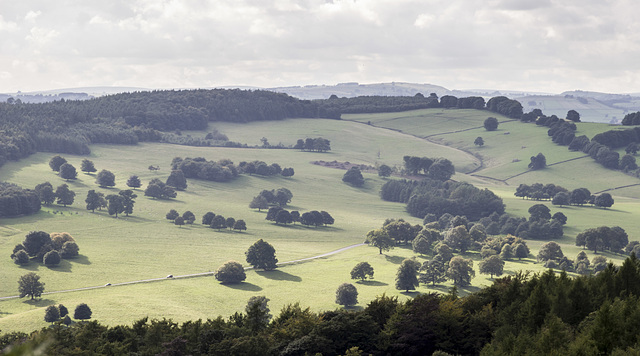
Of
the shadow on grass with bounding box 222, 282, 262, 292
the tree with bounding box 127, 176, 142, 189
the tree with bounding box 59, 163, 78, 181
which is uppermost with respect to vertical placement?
the tree with bounding box 59, 163, 78, 181

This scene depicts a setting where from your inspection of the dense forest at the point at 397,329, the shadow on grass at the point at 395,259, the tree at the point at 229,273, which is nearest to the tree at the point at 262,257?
the tree at the point at 229,273

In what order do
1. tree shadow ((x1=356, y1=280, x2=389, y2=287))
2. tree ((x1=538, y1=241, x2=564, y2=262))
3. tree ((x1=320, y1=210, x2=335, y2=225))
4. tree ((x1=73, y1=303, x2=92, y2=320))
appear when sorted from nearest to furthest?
tree ((x1=73, y1=303, x2=92, y2=320)) → tree shadow ((x1=356, y1=280, x2=389, y2=287)) → tree ((x1=538, y1=241, x2=564, y2=262)) → tree ((x1=320, y1=210, x2=335, y2=225))

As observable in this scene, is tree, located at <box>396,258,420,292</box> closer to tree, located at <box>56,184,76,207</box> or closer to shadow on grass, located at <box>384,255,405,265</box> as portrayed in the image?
shadow on grass, located at <box>384,255,405,265</box>

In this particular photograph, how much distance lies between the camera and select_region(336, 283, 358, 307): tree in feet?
337

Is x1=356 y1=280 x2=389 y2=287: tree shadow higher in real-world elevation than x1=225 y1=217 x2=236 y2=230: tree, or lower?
lower

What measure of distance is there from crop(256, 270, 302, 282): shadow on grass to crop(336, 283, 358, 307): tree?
17045mm

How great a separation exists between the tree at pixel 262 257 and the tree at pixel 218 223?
117 feet

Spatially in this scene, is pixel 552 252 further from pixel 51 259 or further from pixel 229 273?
pixel 51 259

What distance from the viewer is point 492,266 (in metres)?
122

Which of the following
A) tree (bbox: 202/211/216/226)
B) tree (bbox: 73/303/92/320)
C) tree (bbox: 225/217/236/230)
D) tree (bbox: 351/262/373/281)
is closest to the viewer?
tree (bbox: 73/303/92/320)

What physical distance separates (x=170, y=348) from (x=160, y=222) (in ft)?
372

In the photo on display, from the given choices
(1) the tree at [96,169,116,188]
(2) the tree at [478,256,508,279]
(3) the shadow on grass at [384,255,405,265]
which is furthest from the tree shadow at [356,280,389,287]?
(1) the tree at [96,169,116,188]

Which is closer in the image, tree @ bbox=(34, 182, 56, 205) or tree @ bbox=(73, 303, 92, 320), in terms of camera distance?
tree @ bbox=(73, 303, 92, 320)

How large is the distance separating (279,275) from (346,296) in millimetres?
23831
